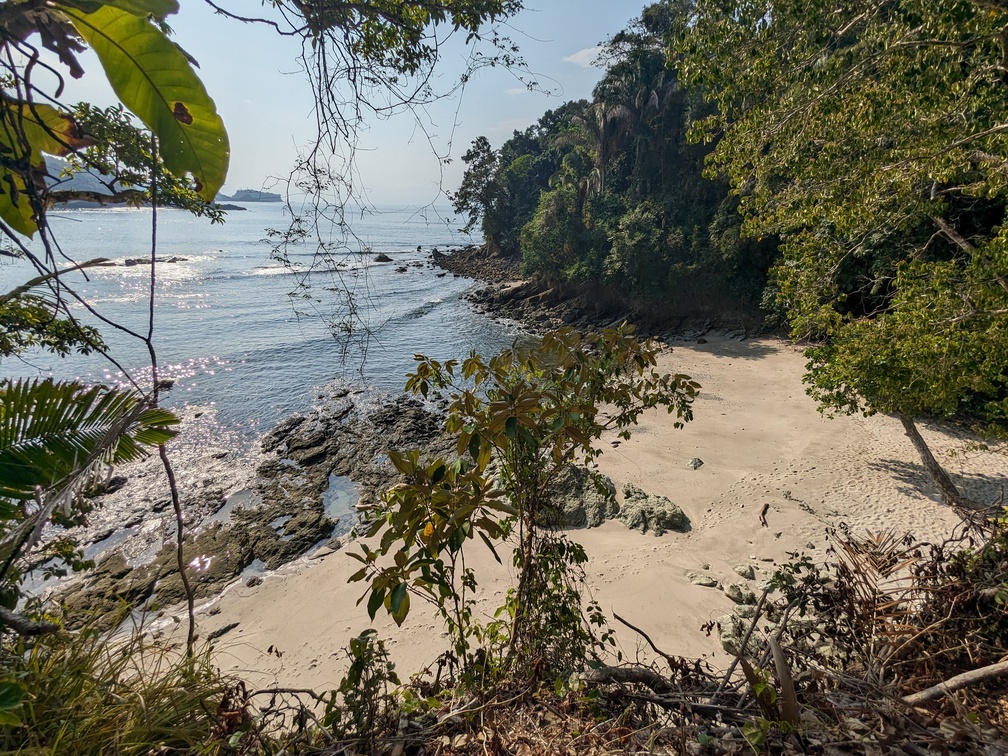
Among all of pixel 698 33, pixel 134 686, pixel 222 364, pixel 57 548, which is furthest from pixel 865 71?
pixel 222 364

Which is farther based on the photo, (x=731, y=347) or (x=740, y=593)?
(x=731, y=347)

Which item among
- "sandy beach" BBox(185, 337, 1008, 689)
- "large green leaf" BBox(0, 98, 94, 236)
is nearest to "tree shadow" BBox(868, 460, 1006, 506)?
"sandy beach" BBox(185, 337, 1008, 689)

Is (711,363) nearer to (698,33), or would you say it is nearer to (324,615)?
(698,33)

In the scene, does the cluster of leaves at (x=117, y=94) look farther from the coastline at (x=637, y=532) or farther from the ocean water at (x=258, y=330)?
the coastline at (x=637, y=532)

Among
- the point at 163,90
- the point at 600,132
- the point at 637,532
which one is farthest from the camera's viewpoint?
the point at 600,132

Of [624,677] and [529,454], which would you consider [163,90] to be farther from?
[624,677]

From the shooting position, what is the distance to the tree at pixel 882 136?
4605mm

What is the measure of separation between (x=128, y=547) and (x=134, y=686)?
9.97 metres

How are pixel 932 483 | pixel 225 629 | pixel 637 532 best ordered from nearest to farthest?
pixel 225 629
pixel 637 532
pixel 932 483

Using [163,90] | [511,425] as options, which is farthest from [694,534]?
[163,90]

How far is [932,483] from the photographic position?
9.05 metres

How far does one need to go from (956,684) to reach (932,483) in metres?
9.74

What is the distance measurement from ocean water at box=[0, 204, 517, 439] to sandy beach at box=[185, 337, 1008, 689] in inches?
171

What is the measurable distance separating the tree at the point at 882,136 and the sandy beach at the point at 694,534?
175cm
